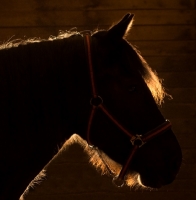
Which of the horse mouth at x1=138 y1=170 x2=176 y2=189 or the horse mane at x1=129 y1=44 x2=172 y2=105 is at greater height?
the horse mane at x1=129 y1=44 x2=172 y2=105

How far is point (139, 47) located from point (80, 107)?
8.67 ft

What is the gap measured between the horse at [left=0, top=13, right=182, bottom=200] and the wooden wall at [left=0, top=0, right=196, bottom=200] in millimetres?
2426

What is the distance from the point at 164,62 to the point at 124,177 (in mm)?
2565

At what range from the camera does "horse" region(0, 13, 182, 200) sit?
172 cm

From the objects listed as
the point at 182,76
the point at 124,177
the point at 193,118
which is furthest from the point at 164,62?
the point at 124,177

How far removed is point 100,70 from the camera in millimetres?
1784

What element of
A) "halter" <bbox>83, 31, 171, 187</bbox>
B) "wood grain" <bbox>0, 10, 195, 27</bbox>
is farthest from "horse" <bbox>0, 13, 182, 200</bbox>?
"wood grain" <bbox>0, 10, 195, 27</bbox>

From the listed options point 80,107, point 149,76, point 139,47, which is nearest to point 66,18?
point 139,47

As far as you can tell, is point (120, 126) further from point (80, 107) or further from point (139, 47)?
point (139, 47)

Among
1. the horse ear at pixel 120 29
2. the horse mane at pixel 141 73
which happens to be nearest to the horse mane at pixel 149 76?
the horse mane at pixel 141 73

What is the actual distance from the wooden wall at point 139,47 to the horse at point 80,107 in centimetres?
243

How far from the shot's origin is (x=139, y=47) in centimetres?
432

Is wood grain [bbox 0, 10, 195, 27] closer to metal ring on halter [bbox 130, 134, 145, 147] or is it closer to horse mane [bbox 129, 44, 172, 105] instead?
horse mane [bbox 129, 44, 172, 105]

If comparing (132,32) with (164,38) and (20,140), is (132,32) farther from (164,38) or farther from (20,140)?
(20,140)
